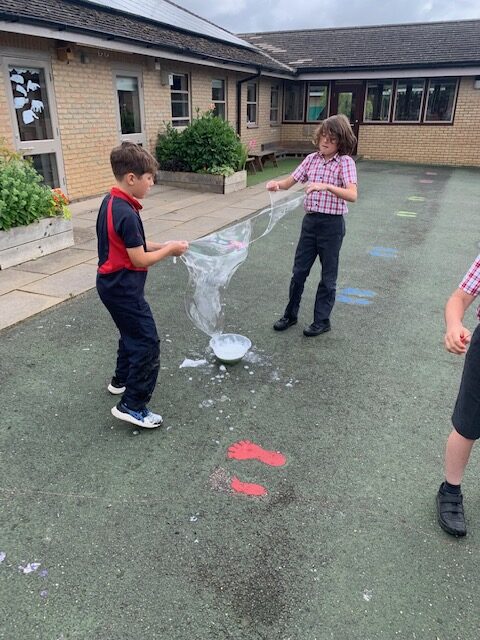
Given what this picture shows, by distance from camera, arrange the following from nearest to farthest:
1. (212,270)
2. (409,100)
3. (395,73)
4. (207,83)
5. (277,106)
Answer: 1. (212,270)
2. (207,83)
3. (395,73)
4. (409,100)
5. (277,106)

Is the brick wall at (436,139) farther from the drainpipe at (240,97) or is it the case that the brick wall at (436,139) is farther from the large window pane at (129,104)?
the large window pane at (129,104)

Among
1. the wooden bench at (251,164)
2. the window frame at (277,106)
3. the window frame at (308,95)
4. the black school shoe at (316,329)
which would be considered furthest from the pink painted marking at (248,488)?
the window frame at (308,95)

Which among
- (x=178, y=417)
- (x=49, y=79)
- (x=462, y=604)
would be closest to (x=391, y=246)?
(x=178, y=417)

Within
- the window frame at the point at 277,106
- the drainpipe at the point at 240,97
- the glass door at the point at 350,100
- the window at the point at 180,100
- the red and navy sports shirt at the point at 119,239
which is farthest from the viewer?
the window frame at the point at 277,106

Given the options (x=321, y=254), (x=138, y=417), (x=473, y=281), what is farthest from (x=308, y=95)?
(x=473, y=281)

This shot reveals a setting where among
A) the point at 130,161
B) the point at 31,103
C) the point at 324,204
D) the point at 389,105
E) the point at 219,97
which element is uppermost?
the point at 219,97

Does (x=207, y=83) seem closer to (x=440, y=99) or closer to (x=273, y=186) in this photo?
(x=440, y=99)

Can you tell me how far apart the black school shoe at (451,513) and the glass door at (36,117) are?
786 centimetres

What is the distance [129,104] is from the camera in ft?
36.3

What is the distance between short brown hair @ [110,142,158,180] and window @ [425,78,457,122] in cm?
1798

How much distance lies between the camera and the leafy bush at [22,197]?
5625 mm

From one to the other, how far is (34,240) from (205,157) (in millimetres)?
5998

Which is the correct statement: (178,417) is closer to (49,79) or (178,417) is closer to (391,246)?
(391,246)

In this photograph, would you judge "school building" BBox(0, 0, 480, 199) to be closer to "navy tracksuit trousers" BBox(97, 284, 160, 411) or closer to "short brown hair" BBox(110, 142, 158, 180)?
"short brown hair" BBox(110, 142, 158, 180)
